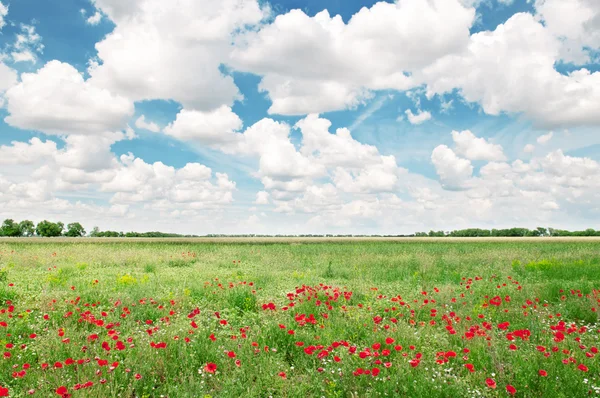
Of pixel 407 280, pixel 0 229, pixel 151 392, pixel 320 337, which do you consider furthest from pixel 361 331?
pixel 0 229

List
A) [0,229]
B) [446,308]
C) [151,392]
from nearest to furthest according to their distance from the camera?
1. [151,392]
2. [446,308]
3. [0,229]

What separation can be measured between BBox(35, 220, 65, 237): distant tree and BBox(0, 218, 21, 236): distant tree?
549 cm

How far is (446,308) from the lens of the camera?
902 cm

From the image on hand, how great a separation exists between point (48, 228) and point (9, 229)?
1184 centimetres

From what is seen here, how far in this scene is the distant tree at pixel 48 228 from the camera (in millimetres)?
115312

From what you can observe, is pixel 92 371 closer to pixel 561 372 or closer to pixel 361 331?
pixel 361 331

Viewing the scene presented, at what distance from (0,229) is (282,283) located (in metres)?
135

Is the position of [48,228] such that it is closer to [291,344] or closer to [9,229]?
[9,229]

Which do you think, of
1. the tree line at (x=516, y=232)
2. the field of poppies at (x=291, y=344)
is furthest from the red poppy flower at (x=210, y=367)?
the tree line at (x=516, y=232)

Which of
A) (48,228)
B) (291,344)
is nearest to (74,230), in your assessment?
(48,228)

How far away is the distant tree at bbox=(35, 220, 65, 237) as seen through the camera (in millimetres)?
115312

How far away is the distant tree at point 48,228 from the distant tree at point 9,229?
5.49 m

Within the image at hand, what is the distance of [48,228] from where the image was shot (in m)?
115

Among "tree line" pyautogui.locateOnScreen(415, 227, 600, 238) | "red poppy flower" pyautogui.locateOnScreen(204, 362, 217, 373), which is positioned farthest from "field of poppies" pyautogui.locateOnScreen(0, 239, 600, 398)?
"tree line" pyautogui.locateOnScreen(415, 227, 600, 238)
